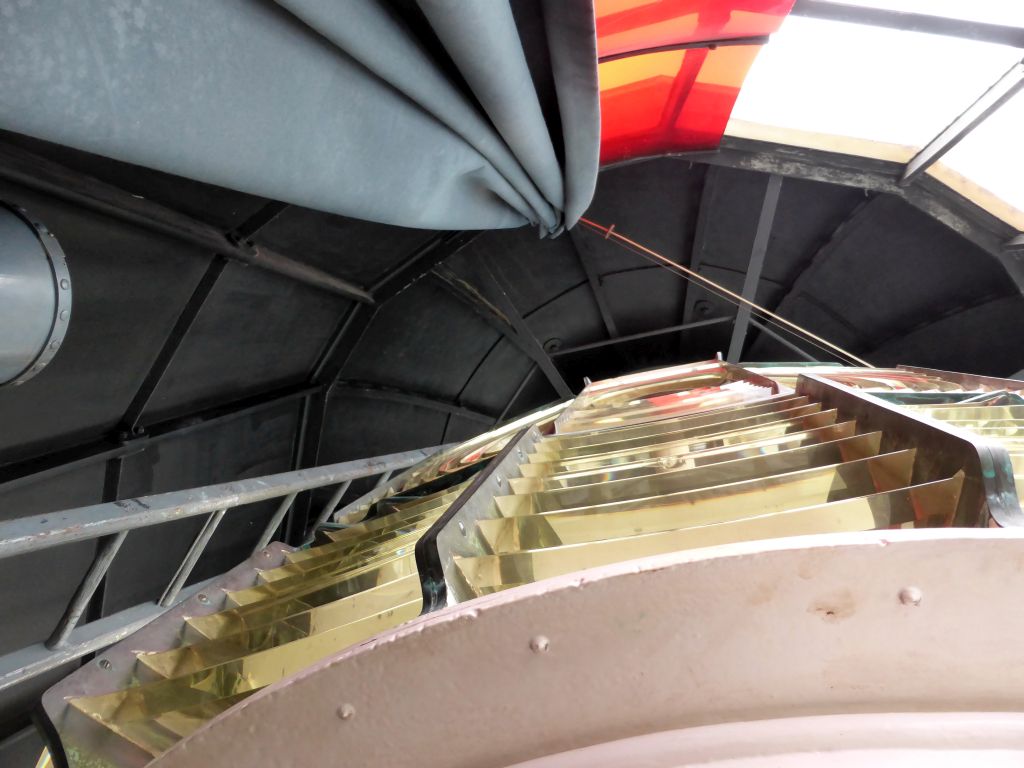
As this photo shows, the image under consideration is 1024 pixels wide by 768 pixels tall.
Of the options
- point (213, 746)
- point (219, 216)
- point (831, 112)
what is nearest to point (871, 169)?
point (831, 112)

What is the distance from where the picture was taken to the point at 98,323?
2.88 metres

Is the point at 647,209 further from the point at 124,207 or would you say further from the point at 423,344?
the point at 124,207

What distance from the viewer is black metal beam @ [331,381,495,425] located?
559 cm

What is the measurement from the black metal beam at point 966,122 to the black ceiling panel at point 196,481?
16.7ft

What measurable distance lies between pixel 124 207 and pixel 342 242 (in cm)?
169

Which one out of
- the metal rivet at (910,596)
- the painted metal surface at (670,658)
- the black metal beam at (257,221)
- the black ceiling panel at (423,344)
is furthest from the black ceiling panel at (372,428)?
the metal rivet at (910,596)

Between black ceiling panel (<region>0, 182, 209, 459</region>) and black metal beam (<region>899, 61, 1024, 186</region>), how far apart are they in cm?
467

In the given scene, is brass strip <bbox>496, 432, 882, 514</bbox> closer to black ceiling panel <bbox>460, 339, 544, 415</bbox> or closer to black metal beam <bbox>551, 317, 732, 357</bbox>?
black ceiling panel <bbox>460, 339, 544, 415</bbox>

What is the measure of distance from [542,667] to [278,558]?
1.83 meters

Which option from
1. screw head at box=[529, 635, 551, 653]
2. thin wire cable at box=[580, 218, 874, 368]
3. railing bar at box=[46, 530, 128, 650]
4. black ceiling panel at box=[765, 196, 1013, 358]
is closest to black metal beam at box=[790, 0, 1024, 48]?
black ceiling panel at box=[765, 196, 1013, 358]

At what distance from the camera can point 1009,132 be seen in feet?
14.4

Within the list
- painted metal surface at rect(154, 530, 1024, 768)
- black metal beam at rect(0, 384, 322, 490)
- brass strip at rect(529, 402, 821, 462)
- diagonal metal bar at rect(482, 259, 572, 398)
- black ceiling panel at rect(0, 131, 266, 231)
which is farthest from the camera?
diagonal metal bar at rect(482, 259, 572, 398)

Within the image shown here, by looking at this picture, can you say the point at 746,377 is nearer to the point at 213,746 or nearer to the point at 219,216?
the point at 219,216

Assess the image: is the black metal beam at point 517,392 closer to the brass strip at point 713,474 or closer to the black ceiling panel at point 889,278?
the black ceiling panel at point 889,278
